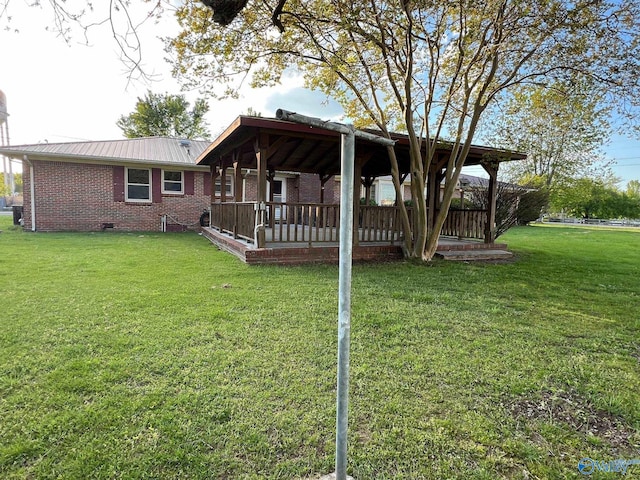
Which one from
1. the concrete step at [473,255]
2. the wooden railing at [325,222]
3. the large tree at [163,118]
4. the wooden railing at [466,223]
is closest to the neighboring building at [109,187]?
the wooden railing at [325,222]

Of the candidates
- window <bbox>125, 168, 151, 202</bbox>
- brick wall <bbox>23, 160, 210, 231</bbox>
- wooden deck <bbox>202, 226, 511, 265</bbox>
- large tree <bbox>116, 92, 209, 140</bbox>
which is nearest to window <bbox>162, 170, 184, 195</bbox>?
brick wall <bbox>23, 160, 210, 231</bbox>

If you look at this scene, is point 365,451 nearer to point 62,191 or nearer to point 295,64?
point 295,64

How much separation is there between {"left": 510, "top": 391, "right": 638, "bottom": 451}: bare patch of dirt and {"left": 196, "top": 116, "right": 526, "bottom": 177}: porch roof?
3.27m

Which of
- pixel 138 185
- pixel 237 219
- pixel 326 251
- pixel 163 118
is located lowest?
pixel 326 251

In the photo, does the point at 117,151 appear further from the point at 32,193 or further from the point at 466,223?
the point at 466,223

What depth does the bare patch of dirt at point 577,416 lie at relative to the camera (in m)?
1.96

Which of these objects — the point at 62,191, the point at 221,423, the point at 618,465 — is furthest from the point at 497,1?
the point at 62,191

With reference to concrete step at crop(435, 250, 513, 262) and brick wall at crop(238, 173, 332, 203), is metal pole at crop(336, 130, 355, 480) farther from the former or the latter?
brick wall at crop(238, 173, 332, 203)

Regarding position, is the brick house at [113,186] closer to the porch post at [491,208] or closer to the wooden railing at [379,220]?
the wooden railing at [379,220]

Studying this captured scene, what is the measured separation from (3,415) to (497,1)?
7164 millimetres

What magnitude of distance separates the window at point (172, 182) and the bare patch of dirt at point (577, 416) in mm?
13630

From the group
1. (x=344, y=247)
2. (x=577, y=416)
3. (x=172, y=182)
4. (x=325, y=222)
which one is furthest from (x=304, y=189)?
(x=344, y=247)

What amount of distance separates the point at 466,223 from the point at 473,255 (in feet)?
6.72

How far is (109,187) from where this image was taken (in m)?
12.6
